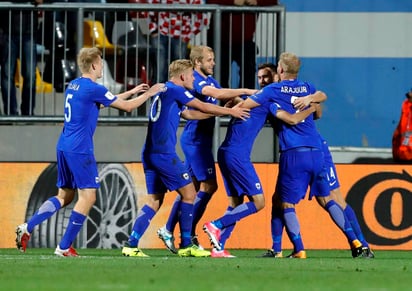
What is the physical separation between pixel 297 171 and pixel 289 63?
1.01m

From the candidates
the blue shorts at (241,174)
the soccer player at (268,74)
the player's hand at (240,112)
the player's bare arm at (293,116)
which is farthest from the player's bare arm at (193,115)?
the soccer player at (268,74)

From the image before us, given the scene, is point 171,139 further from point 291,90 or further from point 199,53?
point 291,90

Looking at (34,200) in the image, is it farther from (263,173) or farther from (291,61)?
(291,61)

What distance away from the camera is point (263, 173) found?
1656 centimetres

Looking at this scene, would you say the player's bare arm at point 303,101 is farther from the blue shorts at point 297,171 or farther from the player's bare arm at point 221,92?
the player's bare arm at point 221,92

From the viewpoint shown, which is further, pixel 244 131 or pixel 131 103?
pixel 244 131

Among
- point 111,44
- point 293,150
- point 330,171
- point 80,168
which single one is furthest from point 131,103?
point 111,44

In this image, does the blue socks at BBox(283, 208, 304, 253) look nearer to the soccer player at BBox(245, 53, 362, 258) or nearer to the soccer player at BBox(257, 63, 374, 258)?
the soccer player at BBox(245, 53, 362, 258)

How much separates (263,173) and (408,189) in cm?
170

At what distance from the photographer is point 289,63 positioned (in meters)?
13.7

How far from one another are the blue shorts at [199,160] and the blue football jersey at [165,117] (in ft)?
2.42

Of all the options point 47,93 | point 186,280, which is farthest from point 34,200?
point 186,280

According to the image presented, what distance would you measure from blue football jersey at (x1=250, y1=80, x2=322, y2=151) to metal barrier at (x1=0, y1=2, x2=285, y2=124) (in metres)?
3.38

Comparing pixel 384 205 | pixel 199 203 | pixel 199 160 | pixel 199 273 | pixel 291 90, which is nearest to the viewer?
pixel 199 273
